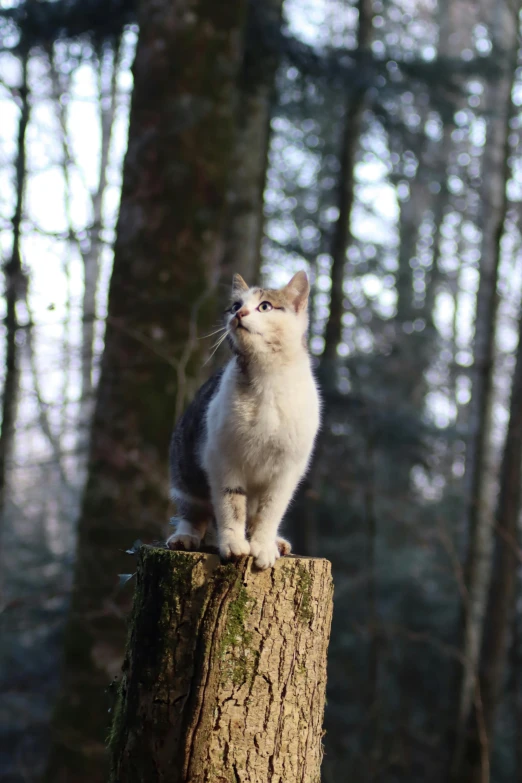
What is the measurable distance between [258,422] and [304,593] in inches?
22.7

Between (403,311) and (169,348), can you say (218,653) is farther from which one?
(403,311)

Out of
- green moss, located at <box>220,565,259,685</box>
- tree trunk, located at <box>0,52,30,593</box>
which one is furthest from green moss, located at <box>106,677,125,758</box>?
tree trunk, located at <box>0,52,30,593</box>

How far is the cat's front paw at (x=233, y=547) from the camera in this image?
7.56ft

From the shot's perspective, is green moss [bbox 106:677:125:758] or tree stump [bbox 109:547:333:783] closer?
tree stump [bbox 109:547:333:783]

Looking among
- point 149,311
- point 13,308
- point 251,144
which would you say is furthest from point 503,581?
point 13,308

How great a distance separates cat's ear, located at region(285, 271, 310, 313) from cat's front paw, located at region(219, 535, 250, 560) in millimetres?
890

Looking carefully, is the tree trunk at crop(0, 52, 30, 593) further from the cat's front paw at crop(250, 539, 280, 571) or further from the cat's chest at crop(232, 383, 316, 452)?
the cat's front paw at crop(250, 539, 280, 571)

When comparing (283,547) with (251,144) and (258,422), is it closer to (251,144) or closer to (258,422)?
(258,422)

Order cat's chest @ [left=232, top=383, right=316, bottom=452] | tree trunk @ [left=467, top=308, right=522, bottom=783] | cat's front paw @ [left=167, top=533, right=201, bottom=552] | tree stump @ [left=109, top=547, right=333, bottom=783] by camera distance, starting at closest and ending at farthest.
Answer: tree stump @ [left=109, top=547, right=333, bottom=783] < cat's chest @ [left=232, top=383, right=316, bottom=452] < cat's front paw @ [left=167, top=533, right=201, bottom=552] < tree trunk @ [left=467, top=308, right=522, bottom=783]

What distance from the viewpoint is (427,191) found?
17.2 m

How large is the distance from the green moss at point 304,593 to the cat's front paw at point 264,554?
0.09m

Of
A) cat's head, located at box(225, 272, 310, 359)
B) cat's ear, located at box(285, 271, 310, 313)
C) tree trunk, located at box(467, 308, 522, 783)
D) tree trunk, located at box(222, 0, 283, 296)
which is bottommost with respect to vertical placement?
tree trunk, located at box(467, 308, 522, 783)

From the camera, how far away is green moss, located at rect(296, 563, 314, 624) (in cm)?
232

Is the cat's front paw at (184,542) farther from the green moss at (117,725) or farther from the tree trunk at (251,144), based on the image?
the tree trunk at (251,144)
